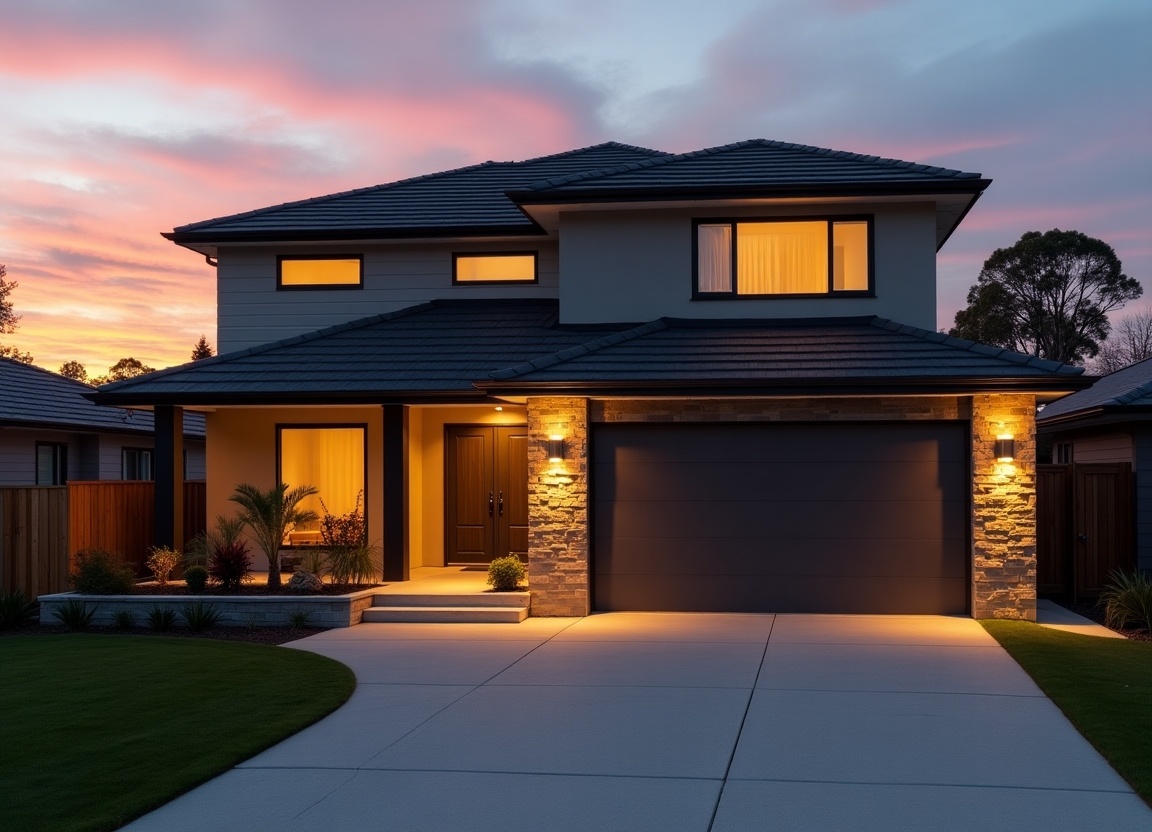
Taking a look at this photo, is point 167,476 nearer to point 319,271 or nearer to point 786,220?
point 319,271

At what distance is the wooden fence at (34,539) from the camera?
14.8 meters

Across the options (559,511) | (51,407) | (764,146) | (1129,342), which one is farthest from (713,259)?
(1129,342)

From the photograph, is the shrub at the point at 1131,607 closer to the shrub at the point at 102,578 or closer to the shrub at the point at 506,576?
the shrub at the point at 506,576

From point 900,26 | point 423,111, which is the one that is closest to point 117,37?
point 423,111

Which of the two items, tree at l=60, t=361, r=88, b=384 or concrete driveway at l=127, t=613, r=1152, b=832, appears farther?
tree at l=60, t=361, r=88, b=384

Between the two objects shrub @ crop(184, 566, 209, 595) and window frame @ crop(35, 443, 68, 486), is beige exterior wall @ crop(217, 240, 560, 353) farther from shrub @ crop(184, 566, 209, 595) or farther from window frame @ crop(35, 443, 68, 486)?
window frame @ crop(35, 443, 68, 486)

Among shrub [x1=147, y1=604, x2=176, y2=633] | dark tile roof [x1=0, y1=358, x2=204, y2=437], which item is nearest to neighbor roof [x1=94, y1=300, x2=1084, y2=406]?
shrub [x1=147, y1=604, x2=176, y2=633]

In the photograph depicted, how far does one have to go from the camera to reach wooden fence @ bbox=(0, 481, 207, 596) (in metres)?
14.9

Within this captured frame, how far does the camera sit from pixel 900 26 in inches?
719

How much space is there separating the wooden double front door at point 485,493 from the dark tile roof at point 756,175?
388 centimetres

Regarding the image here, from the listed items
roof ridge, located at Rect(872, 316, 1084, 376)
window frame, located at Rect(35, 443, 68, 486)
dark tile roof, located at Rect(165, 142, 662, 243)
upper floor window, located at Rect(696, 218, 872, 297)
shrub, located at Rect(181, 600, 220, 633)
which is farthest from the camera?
window frame, located at Rect(35, 443, 68, 486)

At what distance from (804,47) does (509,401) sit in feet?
28.1

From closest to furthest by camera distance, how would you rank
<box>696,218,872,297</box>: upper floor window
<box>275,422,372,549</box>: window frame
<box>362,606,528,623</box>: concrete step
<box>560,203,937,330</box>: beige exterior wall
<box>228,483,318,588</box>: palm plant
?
<box>362,606,528,623</box>: concrete step
<box>228,483,318,588</box>: palm plant
<box>560,203,937,330</box>: beige exterior wall
<box>696,218,872,297</box>: upper floor window
<box>275,422,372,549</box>: window frame

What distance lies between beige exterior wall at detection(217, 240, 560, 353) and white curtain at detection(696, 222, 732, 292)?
10.3 feet
